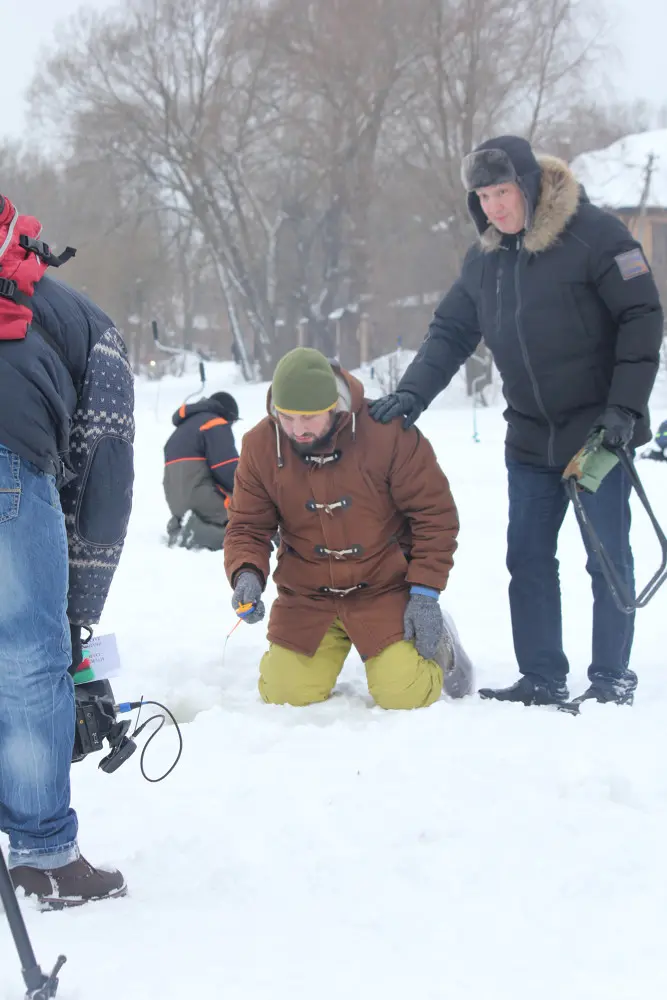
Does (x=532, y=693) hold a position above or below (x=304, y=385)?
below

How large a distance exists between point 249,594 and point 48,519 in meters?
1.47

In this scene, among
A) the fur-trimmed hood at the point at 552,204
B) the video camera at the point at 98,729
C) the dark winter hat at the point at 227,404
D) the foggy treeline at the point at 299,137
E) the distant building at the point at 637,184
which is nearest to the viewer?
the video camera at the point at 98,729

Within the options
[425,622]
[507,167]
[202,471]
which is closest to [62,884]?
[425,622]

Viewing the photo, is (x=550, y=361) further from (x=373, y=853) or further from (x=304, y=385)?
(x=373, y=853)

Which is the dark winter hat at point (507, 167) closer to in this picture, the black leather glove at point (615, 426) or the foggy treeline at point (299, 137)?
the black leather glove at point (615, 426)

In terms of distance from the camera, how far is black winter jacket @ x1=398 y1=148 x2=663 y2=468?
3.18m

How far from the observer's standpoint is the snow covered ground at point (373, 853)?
72.8 inches

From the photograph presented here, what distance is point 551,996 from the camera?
1795 mm

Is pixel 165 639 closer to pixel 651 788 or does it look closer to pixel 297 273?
pixel 651 788

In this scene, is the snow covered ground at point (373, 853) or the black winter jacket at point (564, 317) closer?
the snow covered ground at point (373, 853)

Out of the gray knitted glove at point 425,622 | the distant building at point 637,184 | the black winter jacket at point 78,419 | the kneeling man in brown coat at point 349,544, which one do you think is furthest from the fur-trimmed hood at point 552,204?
the distant building at point 637,184

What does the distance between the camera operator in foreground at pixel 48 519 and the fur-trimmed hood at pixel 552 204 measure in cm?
161

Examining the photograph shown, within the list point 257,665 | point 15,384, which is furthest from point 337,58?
point 15,384

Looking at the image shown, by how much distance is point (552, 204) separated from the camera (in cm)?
326
